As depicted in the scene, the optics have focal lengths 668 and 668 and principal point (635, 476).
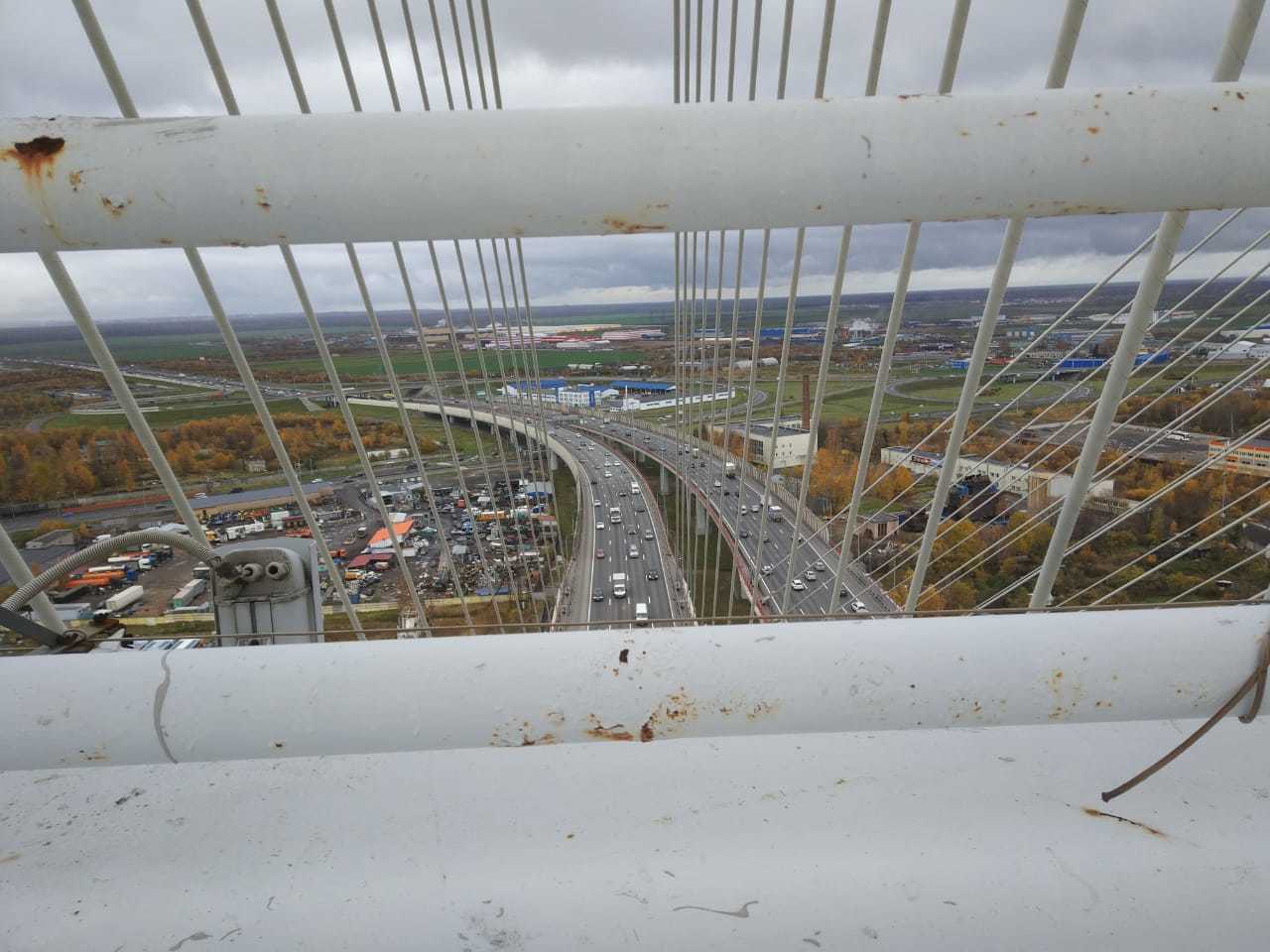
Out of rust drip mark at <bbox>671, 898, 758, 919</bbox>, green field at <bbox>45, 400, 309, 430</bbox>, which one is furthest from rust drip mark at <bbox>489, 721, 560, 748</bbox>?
green field at <bbox>45, 400, 309, 430</bbox>

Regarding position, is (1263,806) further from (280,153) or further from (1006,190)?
(280,153)

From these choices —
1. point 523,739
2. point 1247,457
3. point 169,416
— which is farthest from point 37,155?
point 169,416

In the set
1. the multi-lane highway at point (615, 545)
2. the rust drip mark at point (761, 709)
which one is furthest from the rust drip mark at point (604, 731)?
the multi-lane highway at point (615, 545)

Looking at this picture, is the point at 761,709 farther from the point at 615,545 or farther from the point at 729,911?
the point at 615,545

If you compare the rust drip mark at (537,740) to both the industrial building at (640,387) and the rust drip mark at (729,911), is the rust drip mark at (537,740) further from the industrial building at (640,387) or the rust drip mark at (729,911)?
the industrial building at (640,387)

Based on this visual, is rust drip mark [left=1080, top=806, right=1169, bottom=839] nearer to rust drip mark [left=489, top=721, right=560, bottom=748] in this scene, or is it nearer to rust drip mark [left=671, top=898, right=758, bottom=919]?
rust drip mark [left=671, top=898, right=758, bottom=919]

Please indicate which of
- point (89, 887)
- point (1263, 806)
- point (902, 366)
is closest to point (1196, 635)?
point (1263, 806)
